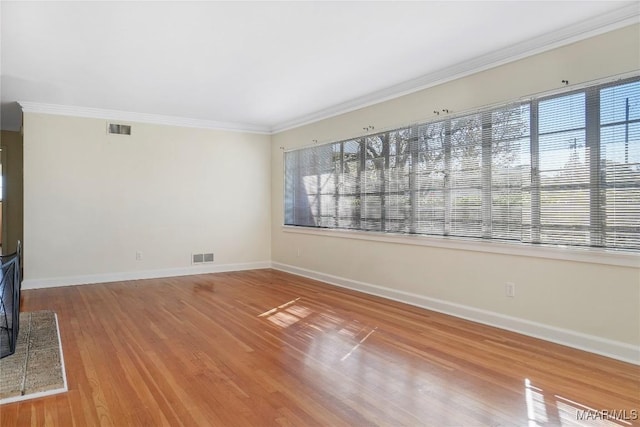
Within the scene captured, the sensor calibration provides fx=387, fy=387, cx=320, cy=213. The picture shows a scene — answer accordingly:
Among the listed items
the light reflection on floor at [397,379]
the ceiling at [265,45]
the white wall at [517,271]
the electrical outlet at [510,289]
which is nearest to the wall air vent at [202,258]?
the white wall at [517,271]

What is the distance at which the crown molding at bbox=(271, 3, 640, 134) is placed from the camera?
2883 millimetres

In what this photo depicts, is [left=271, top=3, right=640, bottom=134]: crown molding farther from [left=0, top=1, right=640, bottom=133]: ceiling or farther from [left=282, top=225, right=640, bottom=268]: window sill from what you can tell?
[left=282, top=225, right=640, bottom=268]: window sill

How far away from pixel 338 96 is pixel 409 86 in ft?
3.29

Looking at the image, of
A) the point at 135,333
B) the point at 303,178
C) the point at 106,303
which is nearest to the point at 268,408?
the point at 135,333

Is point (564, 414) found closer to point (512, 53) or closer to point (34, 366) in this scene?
point (512, 53)

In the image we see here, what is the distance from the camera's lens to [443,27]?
122 inches

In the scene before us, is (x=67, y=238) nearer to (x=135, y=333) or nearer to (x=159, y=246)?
(x=159, y=246)

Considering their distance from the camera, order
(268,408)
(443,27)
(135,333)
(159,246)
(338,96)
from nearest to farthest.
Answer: (268,408) < (443,27) < (135,333) < (338,96) < (159,246)

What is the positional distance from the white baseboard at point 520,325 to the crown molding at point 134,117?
137 inches

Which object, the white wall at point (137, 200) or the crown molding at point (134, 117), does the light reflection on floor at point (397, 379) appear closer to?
the white wall at point (137, 200)

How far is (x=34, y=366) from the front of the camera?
2.68m

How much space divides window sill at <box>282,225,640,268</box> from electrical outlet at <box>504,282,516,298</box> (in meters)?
0.28

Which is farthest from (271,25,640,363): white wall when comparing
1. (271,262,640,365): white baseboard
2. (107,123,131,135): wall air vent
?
(107,123,131,135): wall air vent

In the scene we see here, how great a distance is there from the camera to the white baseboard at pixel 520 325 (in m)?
2.88
